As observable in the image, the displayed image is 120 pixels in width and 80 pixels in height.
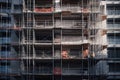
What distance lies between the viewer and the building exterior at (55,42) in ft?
127

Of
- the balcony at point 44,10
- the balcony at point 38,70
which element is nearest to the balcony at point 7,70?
the balcony at point 38,70

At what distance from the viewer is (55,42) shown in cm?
3916

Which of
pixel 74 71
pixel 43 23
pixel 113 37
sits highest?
pixel 43 23

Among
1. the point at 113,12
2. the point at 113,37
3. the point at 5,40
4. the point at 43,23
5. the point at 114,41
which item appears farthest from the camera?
the point at 113,12

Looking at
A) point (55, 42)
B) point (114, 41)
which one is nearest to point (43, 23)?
point (55, 42)

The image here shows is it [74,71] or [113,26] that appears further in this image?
[113,26]

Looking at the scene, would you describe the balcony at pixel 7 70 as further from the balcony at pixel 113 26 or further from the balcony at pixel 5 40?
the balcony at pixel 113 26

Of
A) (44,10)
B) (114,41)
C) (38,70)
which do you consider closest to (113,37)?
(114,41)

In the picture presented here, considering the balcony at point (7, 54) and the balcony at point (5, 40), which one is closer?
the balcony at point (7, 54)

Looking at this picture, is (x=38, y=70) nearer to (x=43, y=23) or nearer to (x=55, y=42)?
(x=55, y=42)

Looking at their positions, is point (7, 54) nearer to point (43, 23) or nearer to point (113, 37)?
point (43, 23)

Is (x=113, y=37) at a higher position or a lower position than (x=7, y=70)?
higher

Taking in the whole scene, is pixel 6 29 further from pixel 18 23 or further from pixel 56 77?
pixel 56 77

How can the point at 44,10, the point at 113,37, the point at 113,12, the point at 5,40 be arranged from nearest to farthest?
the point at 44,10 → the point at 5,40 → the point at 113,37 → the point at 113,12
